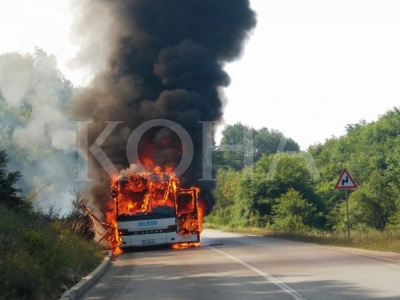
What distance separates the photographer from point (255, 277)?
13500 millimetres

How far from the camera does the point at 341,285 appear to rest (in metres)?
11.5

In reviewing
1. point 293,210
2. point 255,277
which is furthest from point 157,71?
point 293,210

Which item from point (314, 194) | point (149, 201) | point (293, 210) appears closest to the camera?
point (149, 201)

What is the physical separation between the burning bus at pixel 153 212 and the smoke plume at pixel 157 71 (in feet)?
8.38

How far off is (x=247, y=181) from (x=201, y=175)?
22741mm

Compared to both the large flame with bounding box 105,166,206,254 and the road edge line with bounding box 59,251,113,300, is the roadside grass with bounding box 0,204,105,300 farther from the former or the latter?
the large flame with bounding box 105,166,206,254

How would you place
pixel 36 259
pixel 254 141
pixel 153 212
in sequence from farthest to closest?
1. pixel 254 141
2. pixel 153 212
3. pixel 36 259

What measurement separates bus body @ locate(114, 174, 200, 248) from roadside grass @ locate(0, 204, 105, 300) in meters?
4.82

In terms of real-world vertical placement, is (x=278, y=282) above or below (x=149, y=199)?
below

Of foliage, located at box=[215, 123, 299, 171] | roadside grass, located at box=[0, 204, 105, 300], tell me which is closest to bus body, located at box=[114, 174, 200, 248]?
roadside grass, located at box=[0, 204, 105, 300]

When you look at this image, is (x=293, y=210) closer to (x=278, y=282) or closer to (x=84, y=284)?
(x=278, y=282)

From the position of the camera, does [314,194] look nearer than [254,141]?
Yes

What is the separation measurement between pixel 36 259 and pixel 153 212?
1133cm

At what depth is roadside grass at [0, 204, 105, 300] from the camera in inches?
396
